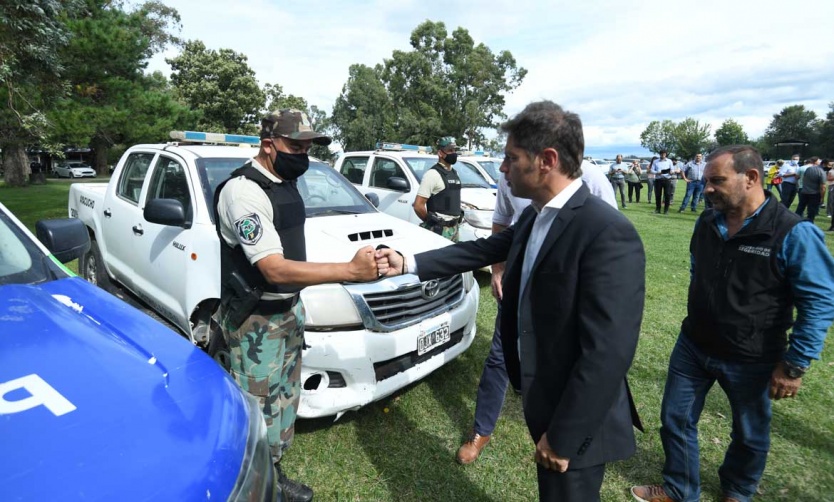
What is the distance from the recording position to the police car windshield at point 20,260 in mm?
1952

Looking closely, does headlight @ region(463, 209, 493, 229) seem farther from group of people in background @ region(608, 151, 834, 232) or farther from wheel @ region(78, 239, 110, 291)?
group of people in background @ region(608, 151, 834, 232)

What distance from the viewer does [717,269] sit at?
7.28 ft

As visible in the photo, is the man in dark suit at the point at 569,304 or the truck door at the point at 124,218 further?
the truck door at the point at 124,218

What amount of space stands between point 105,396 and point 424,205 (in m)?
4.22

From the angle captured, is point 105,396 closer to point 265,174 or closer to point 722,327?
point 265,174

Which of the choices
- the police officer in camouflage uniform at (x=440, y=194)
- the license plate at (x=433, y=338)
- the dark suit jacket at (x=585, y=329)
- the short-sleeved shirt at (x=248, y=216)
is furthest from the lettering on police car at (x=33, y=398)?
the police officer in camouflage uniform at (x=440, y=194)

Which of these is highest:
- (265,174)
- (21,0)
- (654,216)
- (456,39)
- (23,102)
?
(456,39)

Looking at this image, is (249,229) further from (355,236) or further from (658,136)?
(658,136)

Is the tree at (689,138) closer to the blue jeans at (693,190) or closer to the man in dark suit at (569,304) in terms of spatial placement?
the blue jeans at (693,190)

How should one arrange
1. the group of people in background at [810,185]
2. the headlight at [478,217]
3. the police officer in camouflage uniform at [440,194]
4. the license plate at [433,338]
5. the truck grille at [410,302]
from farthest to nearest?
the group of people in background at [810,185] → the headlight at [478,217] → the police officer in camouflage uniform at [440,194] → the license plate at [433,338] → the truck grille at [410,302]

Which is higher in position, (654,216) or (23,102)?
(23,102)

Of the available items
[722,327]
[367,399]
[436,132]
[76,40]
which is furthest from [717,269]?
[436,132]

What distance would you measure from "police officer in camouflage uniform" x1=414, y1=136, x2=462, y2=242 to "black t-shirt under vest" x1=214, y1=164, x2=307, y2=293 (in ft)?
10.1

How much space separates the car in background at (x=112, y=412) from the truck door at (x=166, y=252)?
1366 mm
